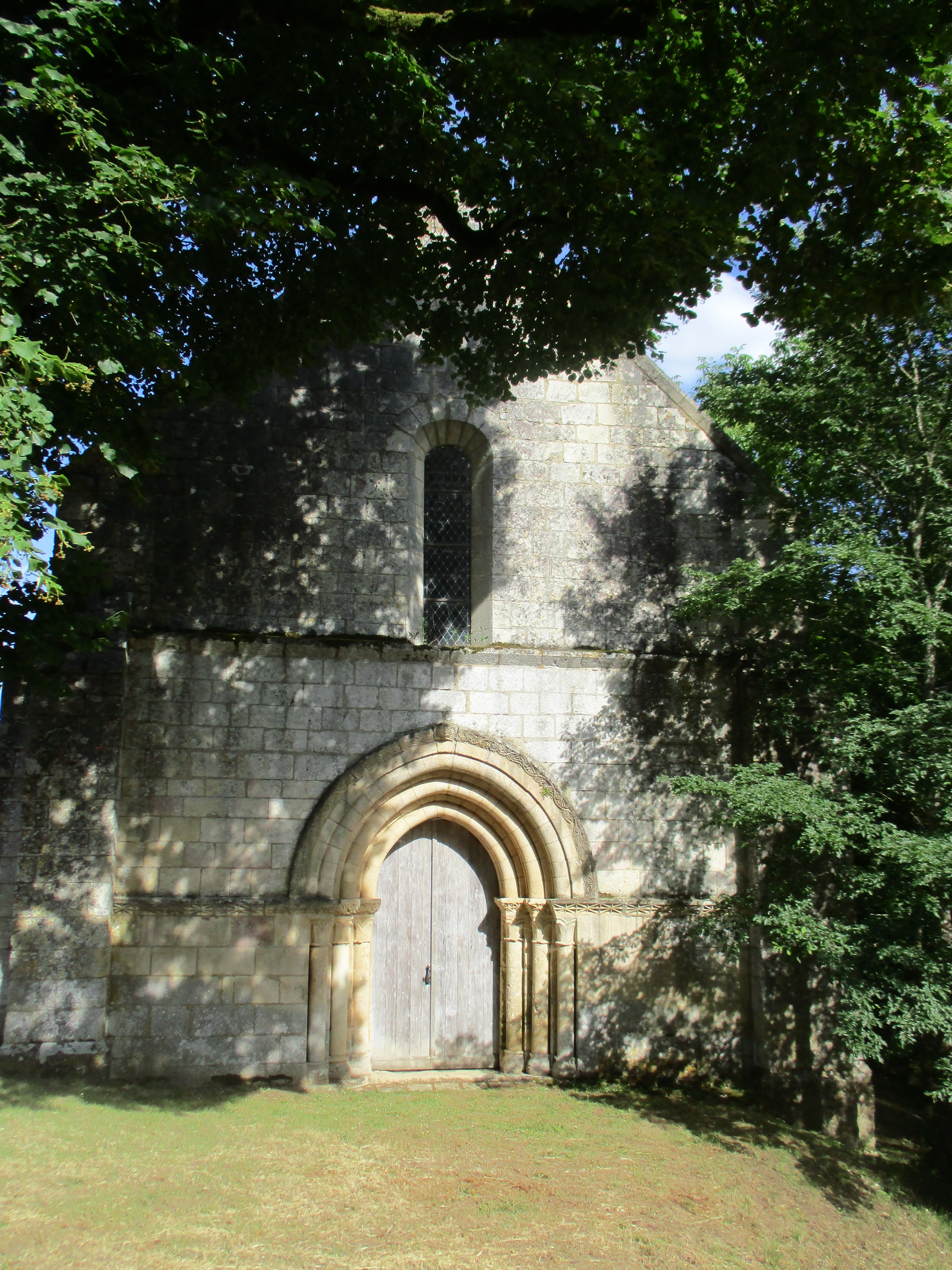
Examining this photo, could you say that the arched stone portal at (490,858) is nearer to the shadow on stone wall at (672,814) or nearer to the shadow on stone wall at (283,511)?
the shadow on stone wall at (672,814)

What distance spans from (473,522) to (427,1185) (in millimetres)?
5514

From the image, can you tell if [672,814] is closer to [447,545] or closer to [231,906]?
[447,545]

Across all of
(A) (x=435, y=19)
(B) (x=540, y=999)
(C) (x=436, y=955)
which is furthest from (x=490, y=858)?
(A) (x=435, y=19)

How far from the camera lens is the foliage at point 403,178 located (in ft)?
16.7

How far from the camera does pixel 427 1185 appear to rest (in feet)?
19.8

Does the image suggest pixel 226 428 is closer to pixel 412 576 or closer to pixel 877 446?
pixel 412 576

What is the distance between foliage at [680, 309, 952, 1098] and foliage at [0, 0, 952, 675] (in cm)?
116

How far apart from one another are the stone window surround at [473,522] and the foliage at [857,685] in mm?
1857

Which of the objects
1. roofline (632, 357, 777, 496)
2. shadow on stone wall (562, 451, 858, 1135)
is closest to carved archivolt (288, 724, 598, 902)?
shadow on stone wall (562, 451, 858, 1135)

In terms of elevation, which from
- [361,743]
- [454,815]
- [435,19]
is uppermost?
[435,19]

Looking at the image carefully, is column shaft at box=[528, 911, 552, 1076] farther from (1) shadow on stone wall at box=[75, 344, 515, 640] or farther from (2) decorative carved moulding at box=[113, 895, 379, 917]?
(1) shadow on stone wall at box=[75, 344, 515, 640]

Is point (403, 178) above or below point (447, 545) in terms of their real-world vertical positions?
above

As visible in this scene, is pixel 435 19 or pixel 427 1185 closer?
pixel 435 19

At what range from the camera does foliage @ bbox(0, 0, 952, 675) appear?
5.10 m
